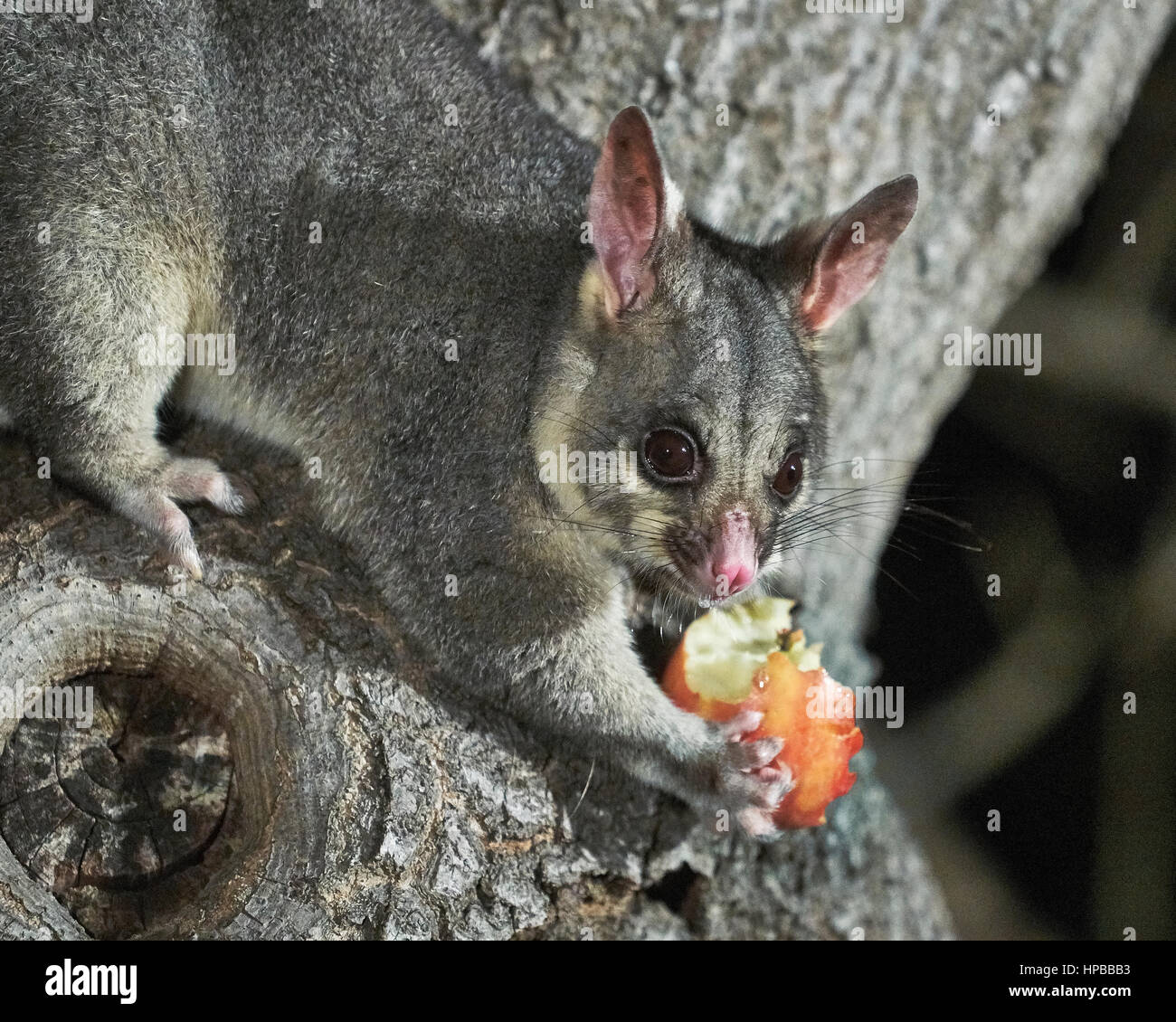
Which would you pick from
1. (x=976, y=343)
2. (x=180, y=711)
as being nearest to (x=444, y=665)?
(x=180, y=711)

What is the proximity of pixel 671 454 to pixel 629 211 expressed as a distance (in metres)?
0.60

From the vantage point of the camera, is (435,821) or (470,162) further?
(470,162)

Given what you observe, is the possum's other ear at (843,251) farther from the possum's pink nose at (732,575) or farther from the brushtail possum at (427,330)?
the possum's pink nose at (732,575)

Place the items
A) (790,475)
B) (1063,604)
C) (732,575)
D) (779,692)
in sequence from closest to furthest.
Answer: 1. (732,575)
2. (790,475)
3. (779,692)
4. (1063,604)

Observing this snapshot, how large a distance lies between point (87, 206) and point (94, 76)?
34 cm

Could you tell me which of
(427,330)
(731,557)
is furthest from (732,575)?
(427,330)

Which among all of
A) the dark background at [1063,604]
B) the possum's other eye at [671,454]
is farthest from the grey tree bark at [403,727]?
the dark background at [1063,604]

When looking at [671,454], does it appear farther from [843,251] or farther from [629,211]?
[843,251]

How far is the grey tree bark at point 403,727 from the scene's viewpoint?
2793 mm

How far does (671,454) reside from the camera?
3.01 metres

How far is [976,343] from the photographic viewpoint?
4902 mm

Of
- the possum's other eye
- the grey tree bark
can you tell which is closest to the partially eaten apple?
the grey tree bark
